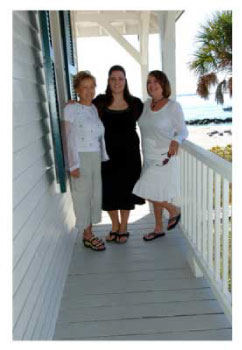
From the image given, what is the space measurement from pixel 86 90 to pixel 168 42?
1.33m

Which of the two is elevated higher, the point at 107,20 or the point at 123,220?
the point at 107,20

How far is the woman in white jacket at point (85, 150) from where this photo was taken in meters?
2.81

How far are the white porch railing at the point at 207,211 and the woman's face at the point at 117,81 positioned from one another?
0.68 m

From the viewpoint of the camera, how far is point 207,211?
238cm

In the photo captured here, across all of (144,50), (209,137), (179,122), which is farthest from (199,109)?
(179,122)

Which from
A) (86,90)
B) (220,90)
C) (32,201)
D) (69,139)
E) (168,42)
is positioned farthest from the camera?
(220,90)

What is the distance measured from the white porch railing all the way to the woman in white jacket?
0.70 metres

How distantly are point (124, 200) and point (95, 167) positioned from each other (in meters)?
0.51

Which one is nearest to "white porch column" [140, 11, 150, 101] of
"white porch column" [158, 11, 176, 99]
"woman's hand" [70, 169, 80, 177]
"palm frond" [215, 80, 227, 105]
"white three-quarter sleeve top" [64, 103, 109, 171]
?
"palm frond" [215, 80, 227, 105]

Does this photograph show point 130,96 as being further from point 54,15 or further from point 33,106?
point 33,106

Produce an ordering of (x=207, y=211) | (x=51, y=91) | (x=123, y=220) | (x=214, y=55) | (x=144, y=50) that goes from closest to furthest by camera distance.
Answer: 1. (x=51, y=91)
2. (x=207, y=211)
3. (x=123, y=220)
4. (x=144, y=50)
5. (x=214, y=55)

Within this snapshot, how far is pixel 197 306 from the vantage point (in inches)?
93.6

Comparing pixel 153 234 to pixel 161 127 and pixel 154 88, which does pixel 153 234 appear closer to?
pixel 161 127
